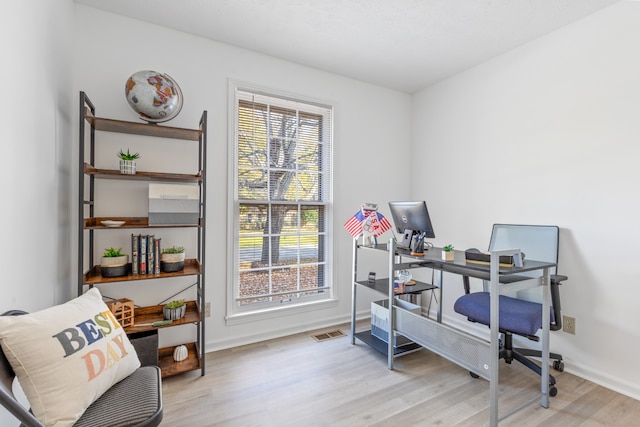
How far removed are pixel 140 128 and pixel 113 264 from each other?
3.13 feet

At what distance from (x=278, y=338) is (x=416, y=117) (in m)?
2.96

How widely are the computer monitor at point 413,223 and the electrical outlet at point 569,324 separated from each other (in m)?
1.24

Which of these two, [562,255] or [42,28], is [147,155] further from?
[562,255]

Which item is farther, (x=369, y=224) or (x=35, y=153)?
(x=369, y=224)

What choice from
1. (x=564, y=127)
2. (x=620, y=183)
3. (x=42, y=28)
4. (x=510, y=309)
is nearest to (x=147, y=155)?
(x=42, y=28)

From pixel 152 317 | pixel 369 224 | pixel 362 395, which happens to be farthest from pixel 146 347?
pixel 369 224

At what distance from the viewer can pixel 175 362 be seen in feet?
7.21

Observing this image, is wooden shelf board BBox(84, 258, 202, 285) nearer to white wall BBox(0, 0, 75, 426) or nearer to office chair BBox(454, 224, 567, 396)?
white wall BBox(0, 0, 75, 426)

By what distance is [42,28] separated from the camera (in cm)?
156

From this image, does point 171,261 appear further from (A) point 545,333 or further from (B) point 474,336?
(A) point 545,333

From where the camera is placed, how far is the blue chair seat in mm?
1877

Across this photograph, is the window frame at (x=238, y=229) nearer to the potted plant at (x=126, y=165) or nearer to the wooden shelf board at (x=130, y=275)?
the wooden shelf board at (x=130, y=275)

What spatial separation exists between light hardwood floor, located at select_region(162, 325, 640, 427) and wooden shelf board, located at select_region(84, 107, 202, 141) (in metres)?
1.78

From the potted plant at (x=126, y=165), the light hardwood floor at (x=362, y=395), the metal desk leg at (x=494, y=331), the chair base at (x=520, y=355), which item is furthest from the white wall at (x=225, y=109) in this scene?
the metal desk leg at (x=494, y=331)
